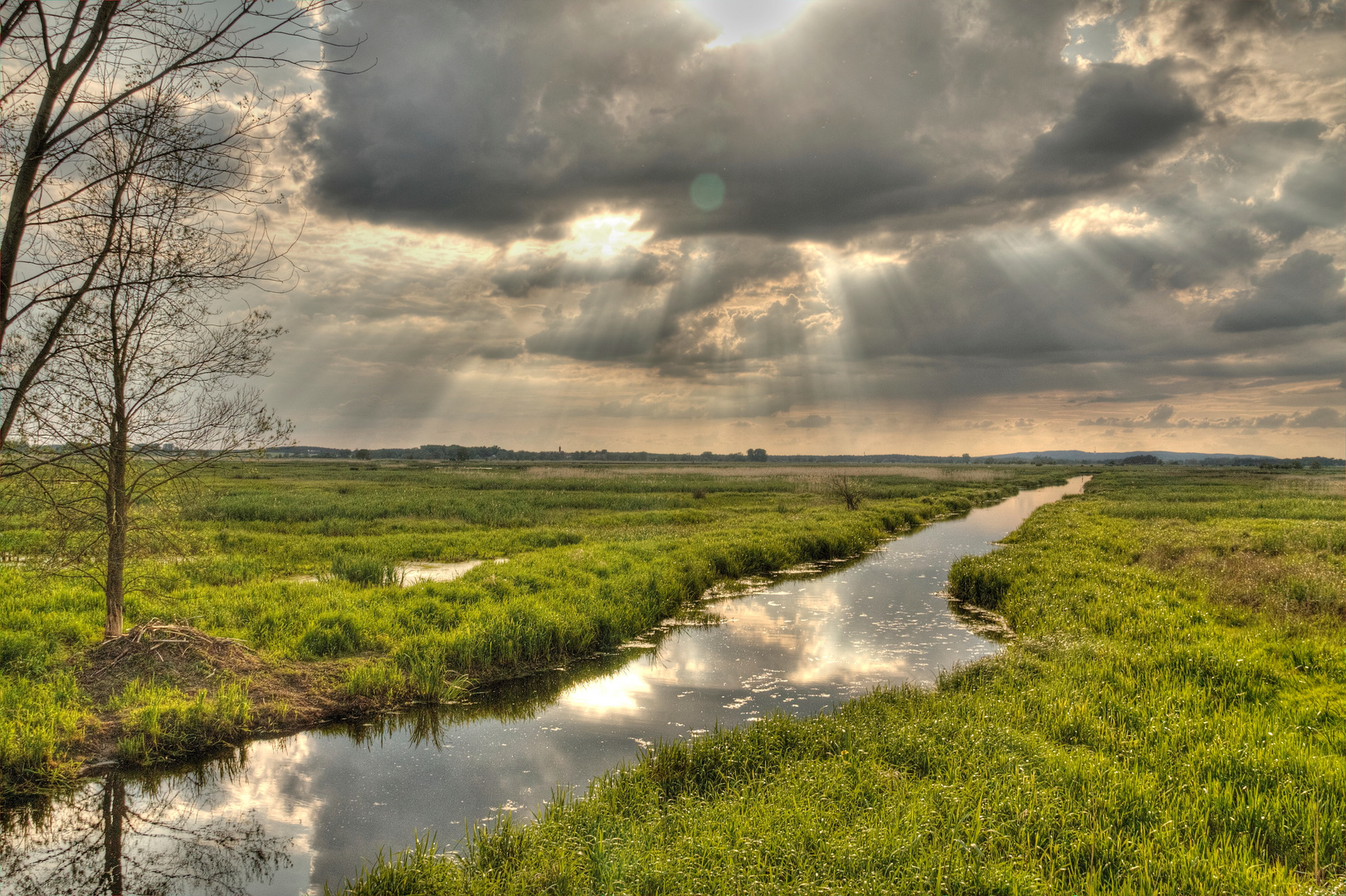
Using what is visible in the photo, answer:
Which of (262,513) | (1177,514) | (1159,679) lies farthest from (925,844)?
(1177,514)

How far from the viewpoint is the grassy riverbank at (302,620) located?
9.87 metres

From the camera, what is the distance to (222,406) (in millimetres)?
10883

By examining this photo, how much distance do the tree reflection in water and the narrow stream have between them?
0.02 metres

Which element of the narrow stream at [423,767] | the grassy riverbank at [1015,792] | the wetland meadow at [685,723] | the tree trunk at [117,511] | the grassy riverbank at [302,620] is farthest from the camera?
the tree trunk at [117,511]

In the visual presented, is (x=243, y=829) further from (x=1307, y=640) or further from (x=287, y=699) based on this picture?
(x=1307, y=640)

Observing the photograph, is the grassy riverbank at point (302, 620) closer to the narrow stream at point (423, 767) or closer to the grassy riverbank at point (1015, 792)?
the narrow stream at point (423, 767)

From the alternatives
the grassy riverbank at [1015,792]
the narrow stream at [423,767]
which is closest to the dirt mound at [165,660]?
the narrow stream at [423,767]

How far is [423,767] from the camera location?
376 inches

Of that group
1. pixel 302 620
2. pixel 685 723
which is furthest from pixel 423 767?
pixel 302 620

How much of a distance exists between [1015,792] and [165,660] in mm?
12904

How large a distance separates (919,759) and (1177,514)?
40809 mm

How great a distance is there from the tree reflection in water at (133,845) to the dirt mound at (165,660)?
7.35ft

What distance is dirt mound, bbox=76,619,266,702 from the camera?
1070cm

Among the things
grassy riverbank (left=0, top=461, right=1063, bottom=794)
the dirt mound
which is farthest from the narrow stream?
the dirt mound
